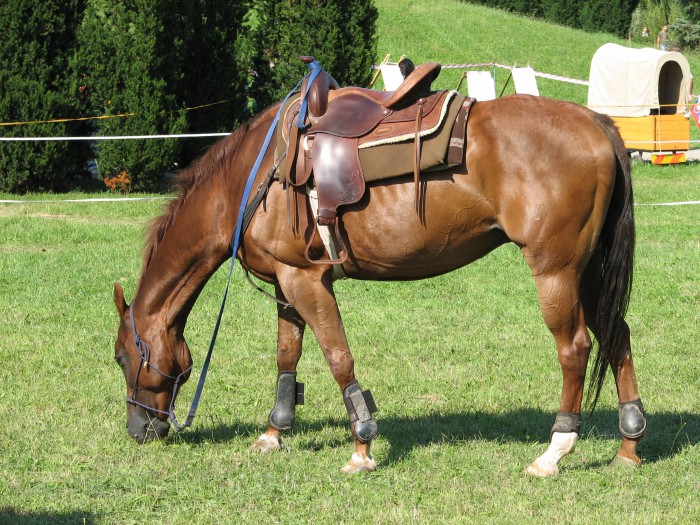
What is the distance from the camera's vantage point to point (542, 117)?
473cm

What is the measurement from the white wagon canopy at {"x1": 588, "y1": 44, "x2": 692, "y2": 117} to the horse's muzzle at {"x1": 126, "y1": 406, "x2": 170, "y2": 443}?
16.1 meters

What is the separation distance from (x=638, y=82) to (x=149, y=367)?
17733 mm

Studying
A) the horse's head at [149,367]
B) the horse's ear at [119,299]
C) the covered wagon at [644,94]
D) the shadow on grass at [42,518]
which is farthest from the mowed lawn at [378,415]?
the covered wagon at [644,94]

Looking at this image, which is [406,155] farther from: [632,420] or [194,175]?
[632,420]

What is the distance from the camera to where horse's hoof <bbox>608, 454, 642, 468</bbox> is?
4.93 meters

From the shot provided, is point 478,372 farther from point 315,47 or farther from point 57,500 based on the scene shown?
point 315,47

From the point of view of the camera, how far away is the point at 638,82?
68.1 ft

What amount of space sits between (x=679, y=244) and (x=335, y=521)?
7.75 meters

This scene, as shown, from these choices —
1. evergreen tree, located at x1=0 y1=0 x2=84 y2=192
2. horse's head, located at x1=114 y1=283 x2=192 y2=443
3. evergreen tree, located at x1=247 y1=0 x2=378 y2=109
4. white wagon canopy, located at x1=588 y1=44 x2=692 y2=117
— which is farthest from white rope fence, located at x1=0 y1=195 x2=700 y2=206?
horse's head, located at x1=114 y1=283 x2=192 y2=443

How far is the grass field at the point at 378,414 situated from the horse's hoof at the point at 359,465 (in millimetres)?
72

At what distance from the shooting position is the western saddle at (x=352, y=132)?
186 inches

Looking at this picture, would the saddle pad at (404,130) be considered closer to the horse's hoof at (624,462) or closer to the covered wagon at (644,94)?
the horse's hoof at (624,462)

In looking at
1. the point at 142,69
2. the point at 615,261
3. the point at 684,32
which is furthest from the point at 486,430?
the point at 684,32

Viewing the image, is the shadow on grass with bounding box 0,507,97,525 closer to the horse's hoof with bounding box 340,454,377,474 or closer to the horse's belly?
the horse's hoof with bounding box 340,454,377,474
